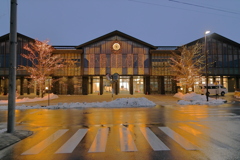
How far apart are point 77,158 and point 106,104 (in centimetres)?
1429

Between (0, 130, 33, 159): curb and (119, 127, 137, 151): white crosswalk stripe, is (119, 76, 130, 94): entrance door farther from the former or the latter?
(0, 130, 33, 159): curb

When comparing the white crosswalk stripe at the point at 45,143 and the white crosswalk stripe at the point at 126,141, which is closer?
the white crosswalk stripe at the point at 45,143

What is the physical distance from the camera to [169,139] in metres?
7.00

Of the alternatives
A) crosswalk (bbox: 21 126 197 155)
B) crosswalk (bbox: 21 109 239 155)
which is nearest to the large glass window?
crosswalk (bbox: 21 109 239 155)

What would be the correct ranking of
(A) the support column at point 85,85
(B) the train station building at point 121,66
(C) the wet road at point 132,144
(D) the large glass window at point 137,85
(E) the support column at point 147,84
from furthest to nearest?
(D) the large glass window at point 137,85
(E) the support column at point 147,84
(A) the support column at point 85,85
(B) the train station building at point 121,66
(C) the wet road at point 132,144

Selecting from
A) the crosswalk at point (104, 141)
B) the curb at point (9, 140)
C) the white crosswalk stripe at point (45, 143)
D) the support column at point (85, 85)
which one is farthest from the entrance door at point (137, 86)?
the curb at point (9, 140)

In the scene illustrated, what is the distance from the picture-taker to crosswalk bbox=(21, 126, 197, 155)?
233 inches

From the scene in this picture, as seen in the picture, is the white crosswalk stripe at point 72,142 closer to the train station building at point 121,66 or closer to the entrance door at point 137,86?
→ the train station building at point 121,66

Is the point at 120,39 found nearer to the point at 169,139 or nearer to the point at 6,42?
the point at 6,42

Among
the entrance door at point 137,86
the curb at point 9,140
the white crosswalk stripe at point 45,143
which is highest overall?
the entrance door at point 137,86

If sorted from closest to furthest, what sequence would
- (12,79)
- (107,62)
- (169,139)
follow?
(169,139)
(12,79)
(107,62)

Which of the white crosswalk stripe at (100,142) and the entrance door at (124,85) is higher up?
the entrance door at (124,85)

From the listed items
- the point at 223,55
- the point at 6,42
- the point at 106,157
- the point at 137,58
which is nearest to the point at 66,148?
the point at 106,157

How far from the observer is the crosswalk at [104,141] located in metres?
5.91
